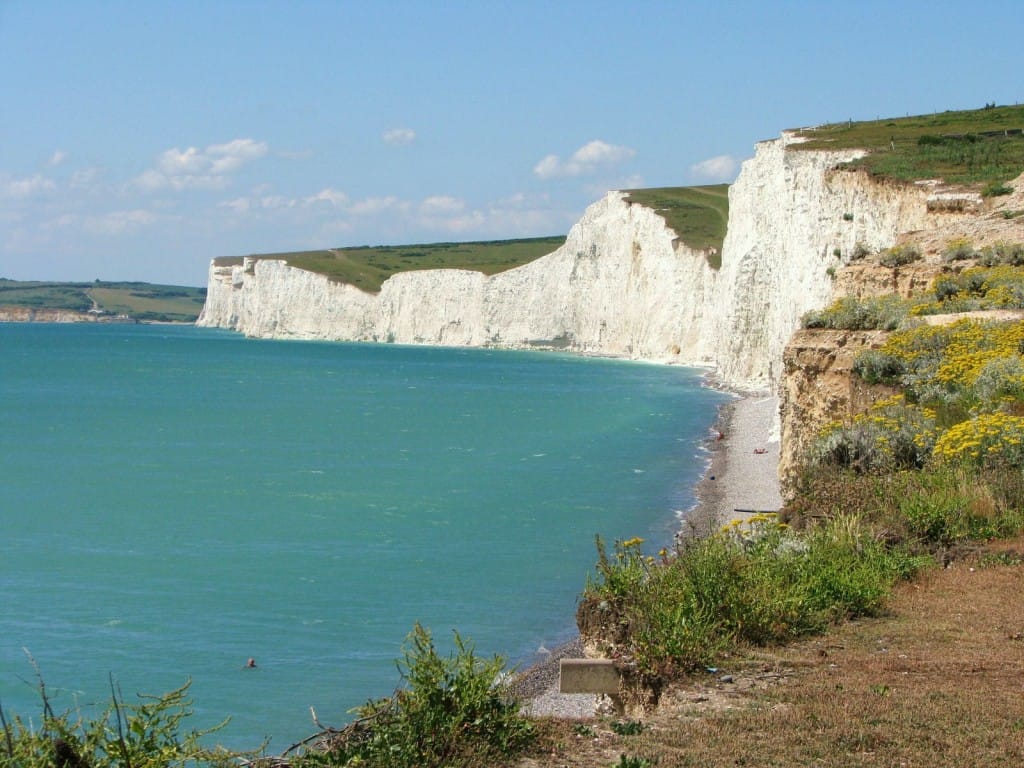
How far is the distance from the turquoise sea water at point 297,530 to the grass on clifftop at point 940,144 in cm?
1237

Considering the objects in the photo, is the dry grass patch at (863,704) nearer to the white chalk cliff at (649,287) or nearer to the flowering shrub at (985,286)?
the flowering shrub at (985,286)

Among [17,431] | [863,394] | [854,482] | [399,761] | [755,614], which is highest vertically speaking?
[863,394]

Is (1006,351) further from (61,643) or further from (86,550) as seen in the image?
(86,550)

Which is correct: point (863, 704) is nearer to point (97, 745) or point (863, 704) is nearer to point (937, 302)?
point (97, 745)

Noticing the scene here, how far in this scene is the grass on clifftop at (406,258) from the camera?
141 metres

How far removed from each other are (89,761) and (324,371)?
273 ft

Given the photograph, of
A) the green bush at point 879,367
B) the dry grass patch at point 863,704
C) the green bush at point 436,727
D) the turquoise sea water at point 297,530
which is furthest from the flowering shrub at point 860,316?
the green bush at point 436,727

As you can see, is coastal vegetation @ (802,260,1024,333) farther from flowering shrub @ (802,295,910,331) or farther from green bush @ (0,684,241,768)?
green bush @ (0,684,241,768)

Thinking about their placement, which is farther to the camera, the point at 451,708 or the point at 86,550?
the point at 86,550

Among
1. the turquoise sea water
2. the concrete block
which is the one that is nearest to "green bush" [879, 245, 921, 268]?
the turquoise sea water

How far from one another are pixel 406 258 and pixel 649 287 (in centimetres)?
7521

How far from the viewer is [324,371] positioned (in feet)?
286

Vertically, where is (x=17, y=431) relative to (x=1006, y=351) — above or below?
below

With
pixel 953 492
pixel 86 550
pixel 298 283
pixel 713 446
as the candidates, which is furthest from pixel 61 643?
pixel 298 283
